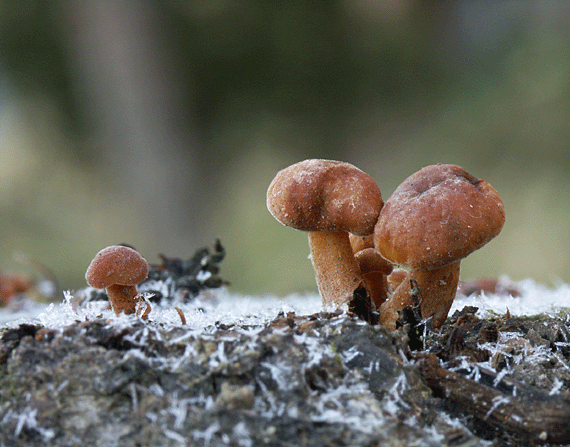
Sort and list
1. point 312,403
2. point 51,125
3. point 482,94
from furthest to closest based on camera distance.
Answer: point 51,125 → point 482,94 → point 312,403

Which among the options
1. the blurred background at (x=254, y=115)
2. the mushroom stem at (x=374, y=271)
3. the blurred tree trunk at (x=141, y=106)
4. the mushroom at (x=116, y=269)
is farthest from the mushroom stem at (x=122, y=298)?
the blurred tree trunk at (x=141, y=106)

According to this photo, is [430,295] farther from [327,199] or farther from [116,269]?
[116,269]

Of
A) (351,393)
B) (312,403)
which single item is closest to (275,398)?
(312,403)

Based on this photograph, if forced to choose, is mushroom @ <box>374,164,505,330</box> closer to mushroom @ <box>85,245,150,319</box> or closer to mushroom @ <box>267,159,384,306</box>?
mushroom @ <box>267,159,384,306</box>

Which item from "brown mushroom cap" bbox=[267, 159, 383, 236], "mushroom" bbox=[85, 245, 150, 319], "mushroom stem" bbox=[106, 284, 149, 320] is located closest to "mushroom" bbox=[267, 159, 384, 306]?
"brown mushroom cap" bbox=[267, 159, 383, 236]

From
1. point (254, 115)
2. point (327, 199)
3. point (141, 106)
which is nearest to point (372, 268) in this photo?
point (327, 199)

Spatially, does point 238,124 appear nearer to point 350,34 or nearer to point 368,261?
point 350,34

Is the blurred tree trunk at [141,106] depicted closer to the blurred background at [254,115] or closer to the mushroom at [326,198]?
the blurred background at [254,115]
